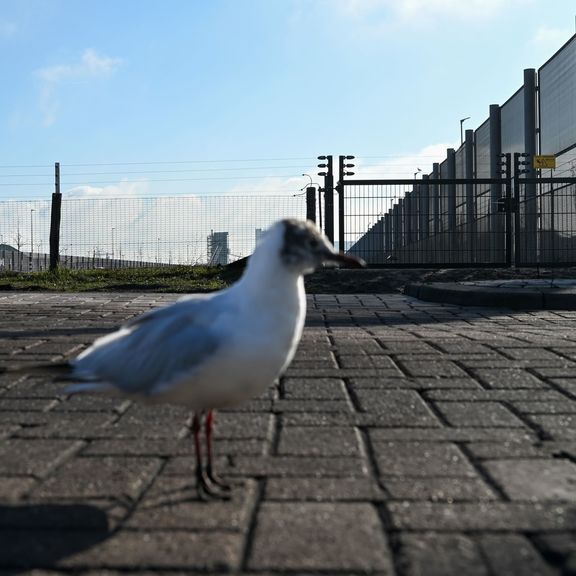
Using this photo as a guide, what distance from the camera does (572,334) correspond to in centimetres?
558

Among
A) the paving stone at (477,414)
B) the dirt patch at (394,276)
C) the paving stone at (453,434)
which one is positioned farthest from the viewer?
the dirt patch at (394,276)

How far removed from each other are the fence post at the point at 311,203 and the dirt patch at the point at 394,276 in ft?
7.66

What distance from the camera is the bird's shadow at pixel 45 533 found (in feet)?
5.70

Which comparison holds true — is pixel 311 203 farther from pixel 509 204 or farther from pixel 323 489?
pixel 323 489

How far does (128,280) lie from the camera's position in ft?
40.3

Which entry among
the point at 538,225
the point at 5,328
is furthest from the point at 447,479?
the point at 538,225

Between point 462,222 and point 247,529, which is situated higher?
point 462,222

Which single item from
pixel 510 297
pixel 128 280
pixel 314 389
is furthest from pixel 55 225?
pixel 314 389

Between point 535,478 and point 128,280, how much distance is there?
10609mm

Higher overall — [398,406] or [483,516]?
[398,406]

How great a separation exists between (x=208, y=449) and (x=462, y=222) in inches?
515

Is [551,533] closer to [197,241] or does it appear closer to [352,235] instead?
[352,235]

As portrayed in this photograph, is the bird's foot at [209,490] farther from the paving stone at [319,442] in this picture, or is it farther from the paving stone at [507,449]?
the paving stone at [507,449]

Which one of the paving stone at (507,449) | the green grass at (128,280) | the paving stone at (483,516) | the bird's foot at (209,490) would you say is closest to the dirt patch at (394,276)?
the green grass at (128,280)
